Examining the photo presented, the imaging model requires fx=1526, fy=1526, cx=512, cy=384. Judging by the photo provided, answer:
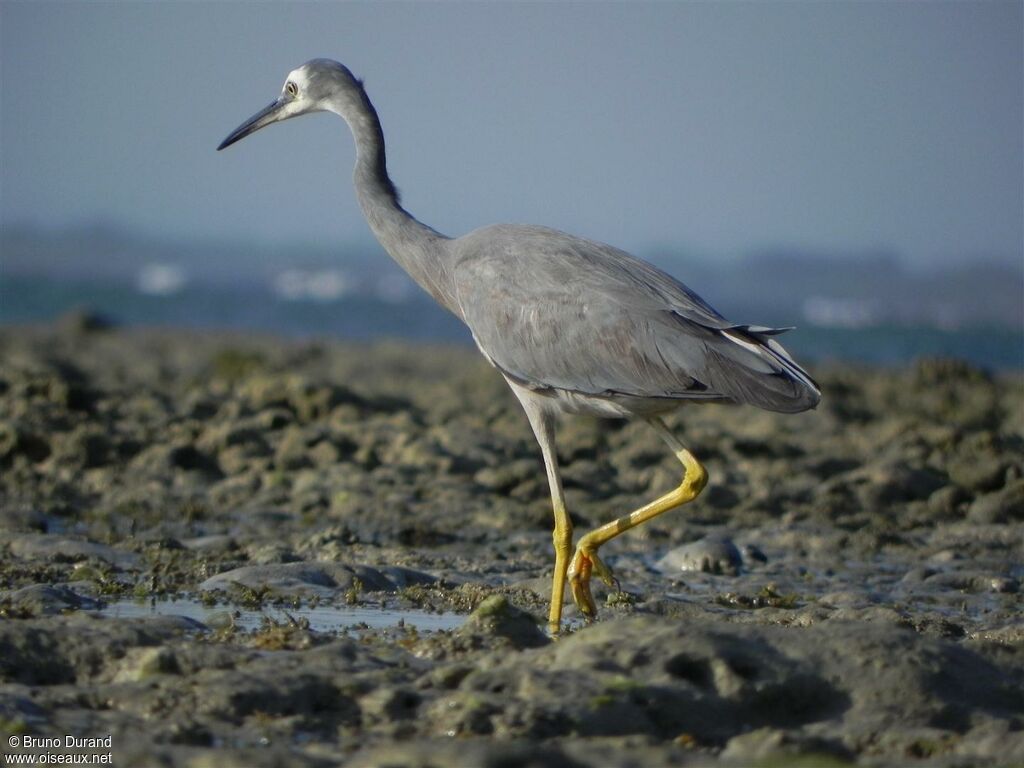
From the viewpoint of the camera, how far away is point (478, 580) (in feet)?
24.2

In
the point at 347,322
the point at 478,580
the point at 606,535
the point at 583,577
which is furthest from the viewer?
the point at 347,322

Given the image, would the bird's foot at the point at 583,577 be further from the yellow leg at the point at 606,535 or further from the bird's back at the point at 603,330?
the bird's back at the point at 603,330

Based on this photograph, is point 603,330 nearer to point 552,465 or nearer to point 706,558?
point 552,465

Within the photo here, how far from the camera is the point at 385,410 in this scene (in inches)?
486

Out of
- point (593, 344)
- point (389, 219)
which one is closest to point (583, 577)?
point (593, 344)

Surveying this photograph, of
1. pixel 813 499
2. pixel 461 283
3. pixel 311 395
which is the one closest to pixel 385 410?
pixel 311 395

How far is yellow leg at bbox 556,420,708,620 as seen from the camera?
6.57 meters

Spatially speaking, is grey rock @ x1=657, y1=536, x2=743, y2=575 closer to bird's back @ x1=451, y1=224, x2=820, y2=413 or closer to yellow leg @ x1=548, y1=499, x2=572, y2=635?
yellow leg @ x1=548, y1=499, x2=572, y2=635

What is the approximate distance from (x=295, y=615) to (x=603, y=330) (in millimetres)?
1841

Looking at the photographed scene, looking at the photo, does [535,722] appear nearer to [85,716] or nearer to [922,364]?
[85,716]

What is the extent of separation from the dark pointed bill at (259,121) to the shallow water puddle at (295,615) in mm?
3251

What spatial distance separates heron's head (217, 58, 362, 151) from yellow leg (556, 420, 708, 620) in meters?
2.63

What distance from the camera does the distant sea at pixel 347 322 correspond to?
122 feet

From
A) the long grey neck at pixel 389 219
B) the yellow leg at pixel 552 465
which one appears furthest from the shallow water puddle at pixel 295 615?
the long grey neck at pixel 389 219
